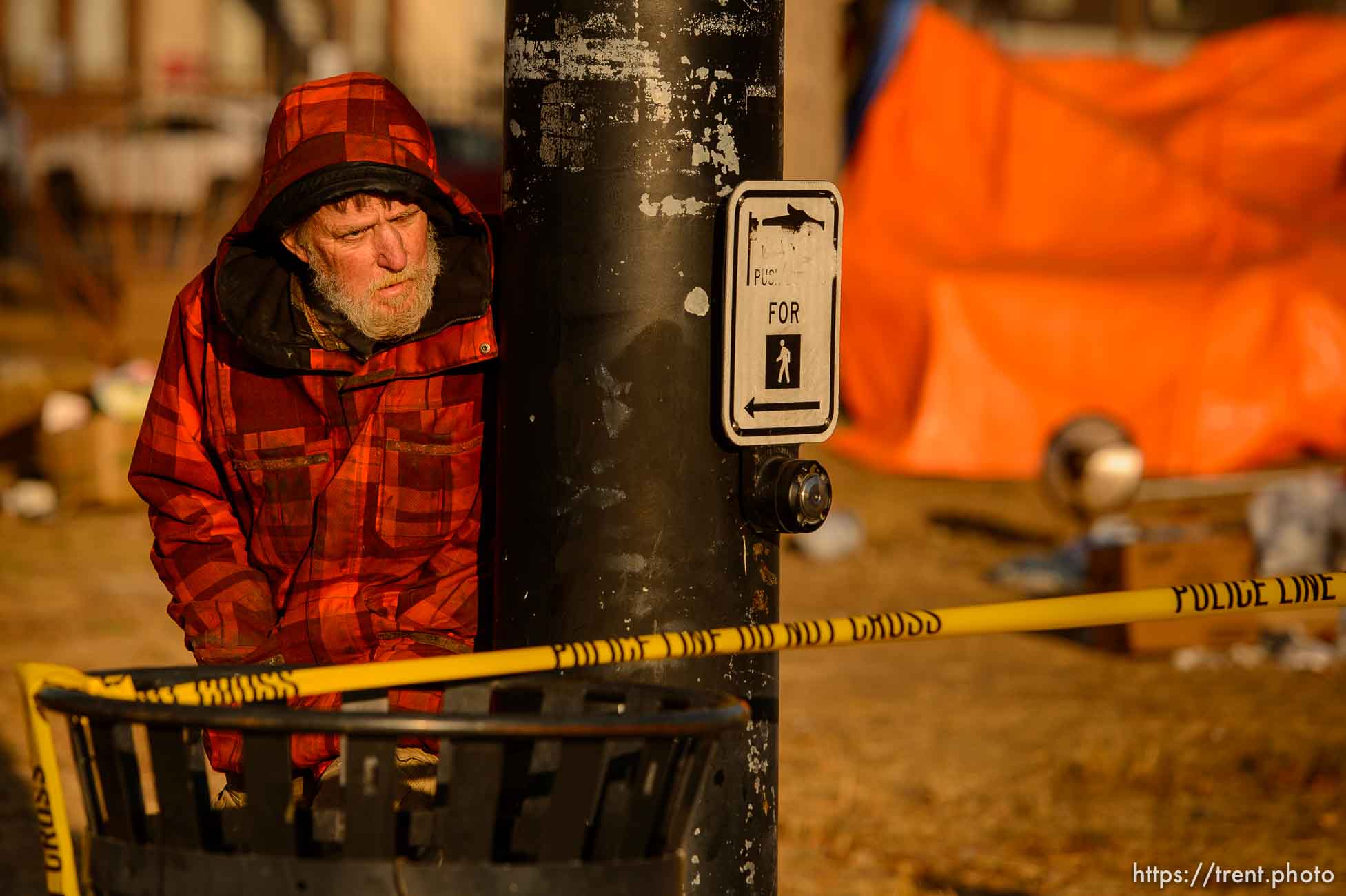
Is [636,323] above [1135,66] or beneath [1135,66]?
beneath

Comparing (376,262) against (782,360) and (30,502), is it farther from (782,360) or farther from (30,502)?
(30,502)

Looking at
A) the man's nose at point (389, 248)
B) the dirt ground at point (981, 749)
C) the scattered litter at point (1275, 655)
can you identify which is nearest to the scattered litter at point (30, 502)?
the dirt ground at point (981, 749)

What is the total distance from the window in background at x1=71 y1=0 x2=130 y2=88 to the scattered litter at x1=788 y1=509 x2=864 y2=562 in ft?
86.7

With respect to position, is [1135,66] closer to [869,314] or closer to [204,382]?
[869,314]

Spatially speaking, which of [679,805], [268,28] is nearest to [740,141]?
[679,805]

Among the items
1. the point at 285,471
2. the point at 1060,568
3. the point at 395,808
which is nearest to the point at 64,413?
the point at 1060,568

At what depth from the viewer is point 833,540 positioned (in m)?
10.2

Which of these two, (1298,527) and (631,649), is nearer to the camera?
(631,649)

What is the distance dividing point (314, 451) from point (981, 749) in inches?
156

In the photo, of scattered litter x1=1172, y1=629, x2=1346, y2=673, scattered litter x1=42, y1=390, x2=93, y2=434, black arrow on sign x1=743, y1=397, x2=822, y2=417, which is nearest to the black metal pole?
black arrow on sign x1=743, y1=397, x2=822, y2=417

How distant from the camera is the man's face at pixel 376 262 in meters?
3.03

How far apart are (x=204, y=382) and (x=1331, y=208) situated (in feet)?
40.3

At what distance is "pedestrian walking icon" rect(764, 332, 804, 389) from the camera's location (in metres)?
2.75

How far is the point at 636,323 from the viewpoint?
267 cm
